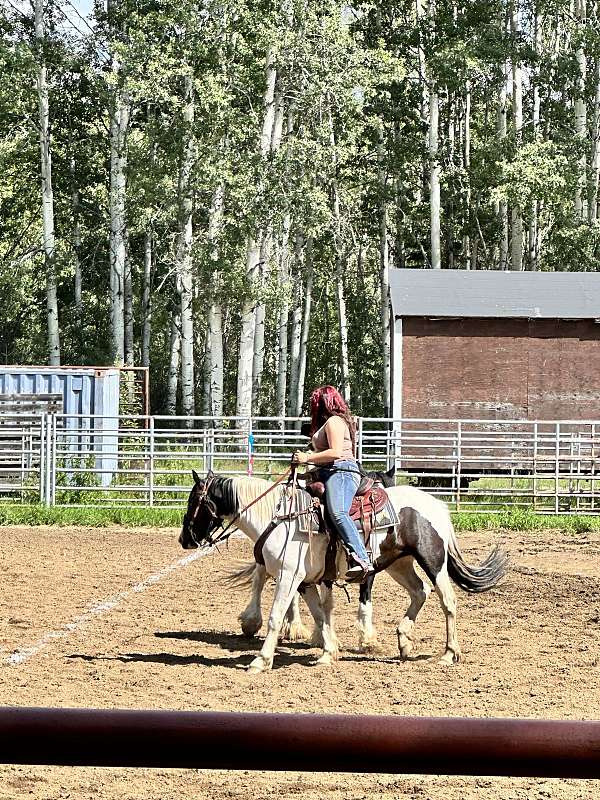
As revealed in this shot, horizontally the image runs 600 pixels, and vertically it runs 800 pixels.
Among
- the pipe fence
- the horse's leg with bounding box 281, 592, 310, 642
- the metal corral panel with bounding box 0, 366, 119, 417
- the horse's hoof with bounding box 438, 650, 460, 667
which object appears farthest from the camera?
the metal corral panel with bounding box 0, 366, 119, 417

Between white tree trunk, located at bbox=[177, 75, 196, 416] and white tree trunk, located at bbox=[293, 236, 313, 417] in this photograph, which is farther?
white tree trunk, located at bbox=[293, 236, 313, 417]

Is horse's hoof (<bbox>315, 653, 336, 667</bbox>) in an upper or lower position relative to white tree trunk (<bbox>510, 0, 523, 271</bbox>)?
lower

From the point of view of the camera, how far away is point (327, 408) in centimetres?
880

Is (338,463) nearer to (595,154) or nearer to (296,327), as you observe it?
(595,154)

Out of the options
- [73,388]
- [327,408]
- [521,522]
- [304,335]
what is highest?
[304,335]

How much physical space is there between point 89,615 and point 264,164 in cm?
2247

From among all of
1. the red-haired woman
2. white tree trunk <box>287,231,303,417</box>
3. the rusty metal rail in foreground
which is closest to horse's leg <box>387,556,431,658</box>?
the red-haired woman

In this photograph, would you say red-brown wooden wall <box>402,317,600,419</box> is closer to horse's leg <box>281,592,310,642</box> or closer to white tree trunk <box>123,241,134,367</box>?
horse's leg <box>281,592,310,642</box>

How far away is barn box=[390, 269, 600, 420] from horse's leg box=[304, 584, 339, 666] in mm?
14987

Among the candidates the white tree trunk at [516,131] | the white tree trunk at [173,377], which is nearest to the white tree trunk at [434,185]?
the white tree trunk at [516,131]

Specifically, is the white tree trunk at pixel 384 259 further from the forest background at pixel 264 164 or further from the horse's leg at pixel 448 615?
the horse's leg at pixel 448 615

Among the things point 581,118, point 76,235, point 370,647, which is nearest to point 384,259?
point 581,118

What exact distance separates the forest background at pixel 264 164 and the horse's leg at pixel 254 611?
22239 millimetres

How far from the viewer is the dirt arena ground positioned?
239 inches
